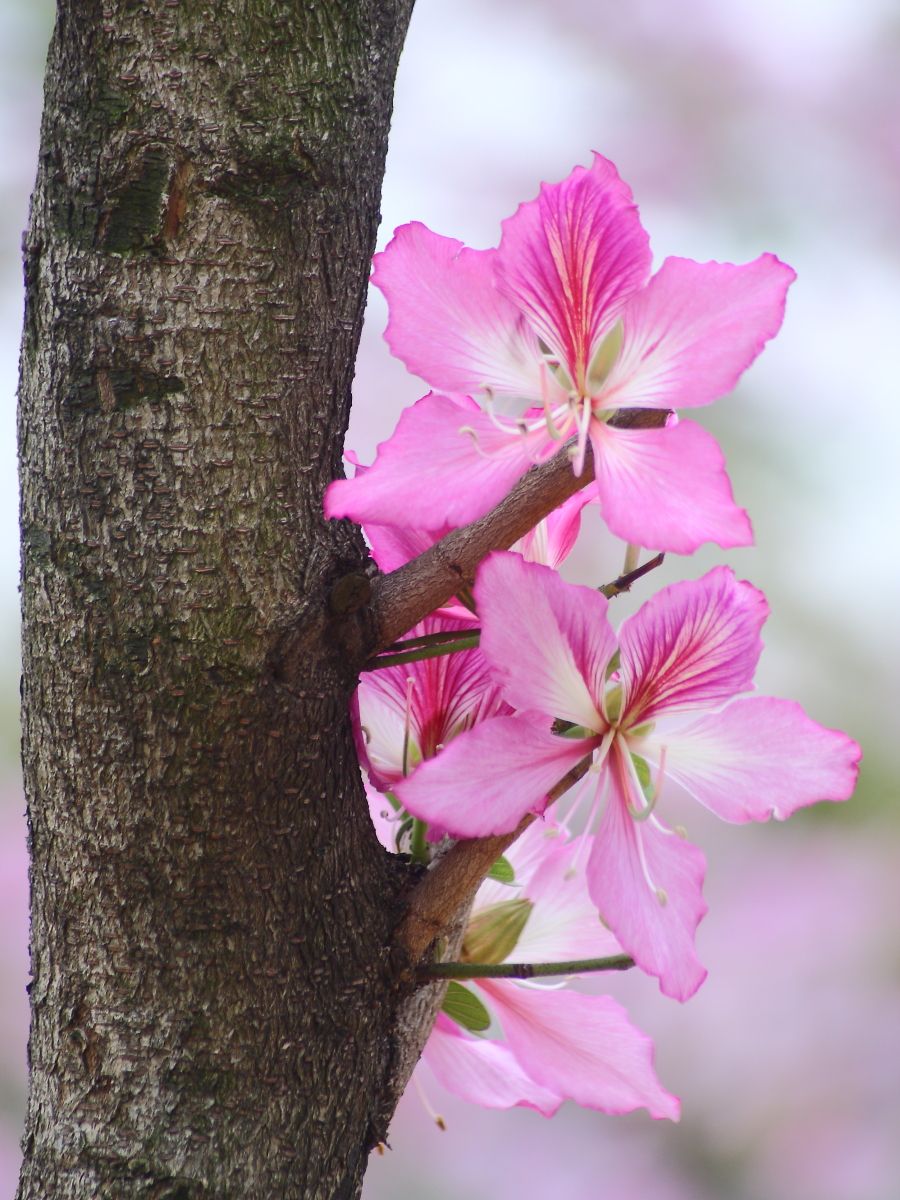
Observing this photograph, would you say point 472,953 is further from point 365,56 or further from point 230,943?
point 365,56

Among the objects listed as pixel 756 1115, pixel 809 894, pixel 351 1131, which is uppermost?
pixel 351 1131

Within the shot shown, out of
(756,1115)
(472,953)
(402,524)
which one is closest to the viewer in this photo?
(402,524)

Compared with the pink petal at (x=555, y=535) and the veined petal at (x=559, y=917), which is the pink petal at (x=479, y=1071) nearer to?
the veined petal at (x=559, y=917)

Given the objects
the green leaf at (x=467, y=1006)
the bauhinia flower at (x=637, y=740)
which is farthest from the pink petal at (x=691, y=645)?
the green leaf at (x=467, y=1006)

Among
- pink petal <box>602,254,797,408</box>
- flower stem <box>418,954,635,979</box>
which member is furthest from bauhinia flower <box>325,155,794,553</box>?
flower stem <box>418,954,635,979</box>

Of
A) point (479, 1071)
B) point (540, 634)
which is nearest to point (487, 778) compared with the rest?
point (540, 634)

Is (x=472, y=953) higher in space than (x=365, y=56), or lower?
lower

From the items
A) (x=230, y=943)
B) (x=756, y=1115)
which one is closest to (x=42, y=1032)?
(x=230, y=943)
